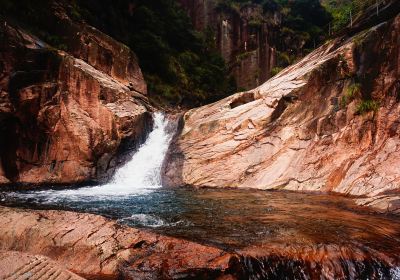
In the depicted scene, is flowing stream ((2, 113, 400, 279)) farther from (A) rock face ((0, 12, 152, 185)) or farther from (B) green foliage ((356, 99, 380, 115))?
(A) rock face ((0, 12, 152, 185))

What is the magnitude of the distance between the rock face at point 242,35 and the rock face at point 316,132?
19873mm

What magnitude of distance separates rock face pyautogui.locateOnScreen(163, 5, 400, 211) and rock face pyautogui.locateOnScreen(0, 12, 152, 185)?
314 cm

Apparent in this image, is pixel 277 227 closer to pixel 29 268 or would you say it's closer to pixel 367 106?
pixel 29 268

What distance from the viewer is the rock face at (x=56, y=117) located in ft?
47.9

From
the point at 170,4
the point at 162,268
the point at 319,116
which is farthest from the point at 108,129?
the point at 170,4

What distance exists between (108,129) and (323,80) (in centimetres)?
1046

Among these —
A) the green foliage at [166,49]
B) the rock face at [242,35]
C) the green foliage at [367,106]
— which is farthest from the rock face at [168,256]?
the rock face at [242,35]

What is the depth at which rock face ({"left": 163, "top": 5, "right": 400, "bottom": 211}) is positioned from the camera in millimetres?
12305

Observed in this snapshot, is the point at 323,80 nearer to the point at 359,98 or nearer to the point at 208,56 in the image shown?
the point at 359,98

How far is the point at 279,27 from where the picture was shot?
132ft

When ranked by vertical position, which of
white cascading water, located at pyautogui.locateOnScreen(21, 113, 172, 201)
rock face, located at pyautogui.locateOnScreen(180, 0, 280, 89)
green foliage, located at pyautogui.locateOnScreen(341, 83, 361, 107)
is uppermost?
rock face, located at pyautogui.locateOnScreen(180, 0, 280, 89)

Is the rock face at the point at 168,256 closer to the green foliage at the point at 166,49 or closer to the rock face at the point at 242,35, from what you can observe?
the green foliage at the point at 166,49

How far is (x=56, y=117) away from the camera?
51.1 ft

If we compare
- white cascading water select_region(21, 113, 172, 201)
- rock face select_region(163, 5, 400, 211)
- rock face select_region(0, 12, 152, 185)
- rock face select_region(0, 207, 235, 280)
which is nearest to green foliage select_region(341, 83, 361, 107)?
rock face select_region(163, 5, 400, 211)
